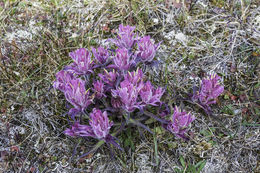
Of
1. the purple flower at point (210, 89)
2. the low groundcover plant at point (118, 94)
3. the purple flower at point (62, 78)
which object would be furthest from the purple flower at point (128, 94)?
the purple flower at point (210, 89)

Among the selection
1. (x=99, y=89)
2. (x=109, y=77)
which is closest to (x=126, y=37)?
(x=109, y=77)

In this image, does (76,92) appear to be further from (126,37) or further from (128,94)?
(126,37)

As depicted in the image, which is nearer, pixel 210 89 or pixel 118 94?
pixel 118 94

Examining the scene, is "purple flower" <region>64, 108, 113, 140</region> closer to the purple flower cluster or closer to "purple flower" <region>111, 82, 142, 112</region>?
the purple flower cluster

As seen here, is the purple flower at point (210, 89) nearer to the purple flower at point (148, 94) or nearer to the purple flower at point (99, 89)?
the purple flower at point (148, 94)

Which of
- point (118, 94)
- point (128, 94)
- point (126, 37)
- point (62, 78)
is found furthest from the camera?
point (126, 37)

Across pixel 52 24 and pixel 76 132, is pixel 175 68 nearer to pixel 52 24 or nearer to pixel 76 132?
pixel 76 132

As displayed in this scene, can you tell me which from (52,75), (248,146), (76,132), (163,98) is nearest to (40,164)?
(76,132)
